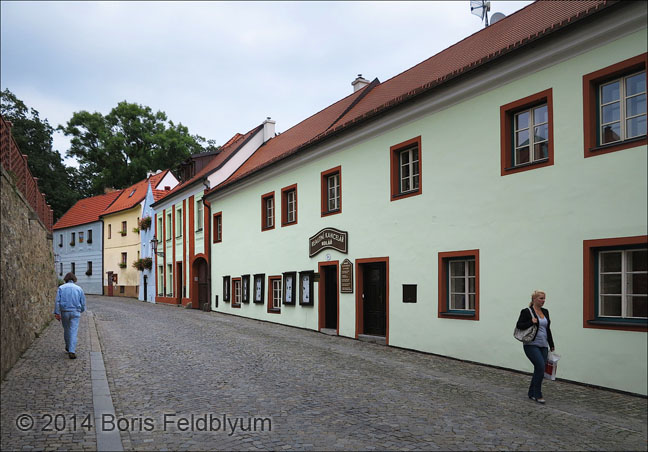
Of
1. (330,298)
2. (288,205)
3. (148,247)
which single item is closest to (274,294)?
(288,205)

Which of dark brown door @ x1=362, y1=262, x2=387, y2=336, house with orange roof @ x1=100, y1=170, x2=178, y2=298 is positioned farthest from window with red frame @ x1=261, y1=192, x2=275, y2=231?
house with orange roof @ x1=100, y1=170, x2=178, y2=298

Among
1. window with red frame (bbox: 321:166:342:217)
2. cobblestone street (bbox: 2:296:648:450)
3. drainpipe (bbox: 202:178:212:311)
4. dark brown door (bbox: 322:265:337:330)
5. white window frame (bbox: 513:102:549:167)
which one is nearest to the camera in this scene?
→ cobblestone street (bbox: 2:296:648:450)

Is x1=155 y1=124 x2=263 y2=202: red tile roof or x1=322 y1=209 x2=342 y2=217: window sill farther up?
x1=155 y1=124 x2=263 y2=202: red tile roof

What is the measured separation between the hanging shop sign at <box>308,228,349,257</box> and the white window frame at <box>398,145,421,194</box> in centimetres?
250

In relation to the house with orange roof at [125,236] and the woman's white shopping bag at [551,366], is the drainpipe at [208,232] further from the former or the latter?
the woman's white shopping bag at [551,366]

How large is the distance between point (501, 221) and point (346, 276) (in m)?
5.77

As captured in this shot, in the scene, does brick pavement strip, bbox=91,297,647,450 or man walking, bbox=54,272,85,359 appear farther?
man walking, bbox=54,272,85,359

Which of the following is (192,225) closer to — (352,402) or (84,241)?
(84,241)

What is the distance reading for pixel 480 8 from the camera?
18.0 meters

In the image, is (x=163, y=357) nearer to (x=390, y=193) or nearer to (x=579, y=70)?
(x=390, y=193)

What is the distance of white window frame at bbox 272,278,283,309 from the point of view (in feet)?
65.4

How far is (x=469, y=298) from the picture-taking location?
1192 cm

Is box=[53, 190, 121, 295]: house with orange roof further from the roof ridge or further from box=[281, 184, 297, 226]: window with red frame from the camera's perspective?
the roof ridge

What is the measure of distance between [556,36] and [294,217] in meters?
10.8
